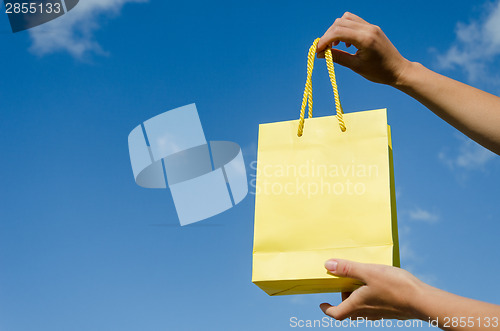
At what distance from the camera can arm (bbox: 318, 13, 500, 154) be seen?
5.55ft

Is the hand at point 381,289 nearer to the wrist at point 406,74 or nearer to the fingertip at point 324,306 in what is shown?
the fingertip at point 324,306

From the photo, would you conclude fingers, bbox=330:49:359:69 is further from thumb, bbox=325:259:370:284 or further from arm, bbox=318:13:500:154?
thumb, bbox=325:259:370:284

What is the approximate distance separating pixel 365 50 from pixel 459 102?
402 millimetres

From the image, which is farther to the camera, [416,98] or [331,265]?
[416,98]

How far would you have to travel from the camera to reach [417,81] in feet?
5.84

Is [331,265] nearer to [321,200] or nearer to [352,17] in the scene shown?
[321,200]

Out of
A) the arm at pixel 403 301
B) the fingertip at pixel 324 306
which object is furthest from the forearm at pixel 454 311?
the fingertip at pixel 324 306

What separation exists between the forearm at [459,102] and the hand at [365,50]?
0.05 metres

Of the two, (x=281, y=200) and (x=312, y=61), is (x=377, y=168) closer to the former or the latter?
(x=281, y=200)

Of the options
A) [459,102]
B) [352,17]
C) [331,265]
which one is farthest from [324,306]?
[352,17]

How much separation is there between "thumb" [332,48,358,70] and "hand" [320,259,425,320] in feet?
2.61

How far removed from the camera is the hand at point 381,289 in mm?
1382

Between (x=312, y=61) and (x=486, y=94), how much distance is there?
0.67 meters

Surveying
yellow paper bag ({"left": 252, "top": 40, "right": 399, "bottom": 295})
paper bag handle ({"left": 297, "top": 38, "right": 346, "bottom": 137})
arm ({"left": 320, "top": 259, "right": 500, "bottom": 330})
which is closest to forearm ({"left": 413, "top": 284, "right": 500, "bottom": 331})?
arm ({"left": 320, "top": 259, "right": 500, "bottom": 330})
